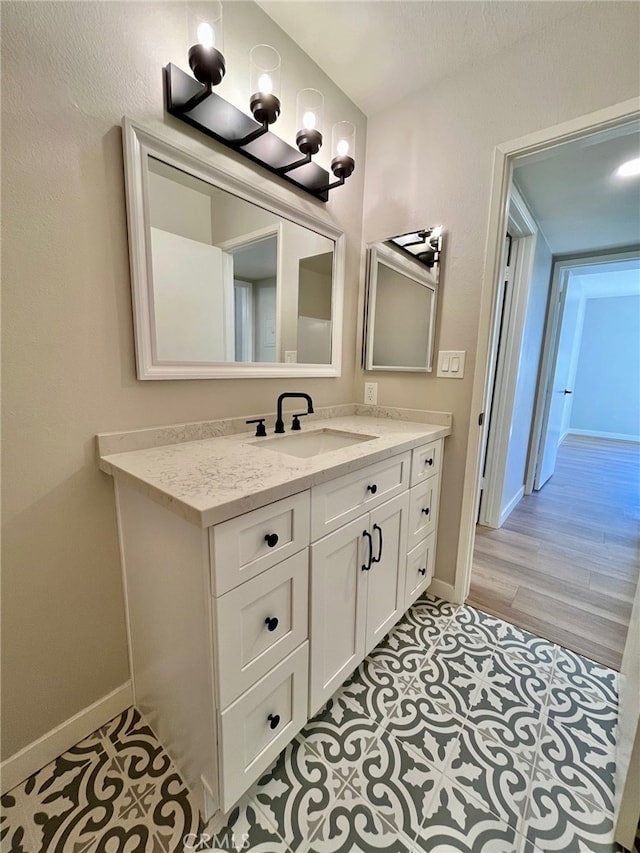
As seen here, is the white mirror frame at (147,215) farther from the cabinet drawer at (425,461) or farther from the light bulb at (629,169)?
the light bulb at (629,169)

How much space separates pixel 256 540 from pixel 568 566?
2220mm

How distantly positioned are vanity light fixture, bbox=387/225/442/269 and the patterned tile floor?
184 cm

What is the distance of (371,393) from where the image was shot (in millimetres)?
1995

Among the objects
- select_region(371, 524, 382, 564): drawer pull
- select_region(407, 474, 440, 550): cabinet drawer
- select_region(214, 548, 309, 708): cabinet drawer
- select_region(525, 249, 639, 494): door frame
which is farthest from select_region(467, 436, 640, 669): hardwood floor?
select_region(214, 548, 309, 708): cabinet drawer

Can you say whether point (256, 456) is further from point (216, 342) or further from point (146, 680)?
point (146, 680)

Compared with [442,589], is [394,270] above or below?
above

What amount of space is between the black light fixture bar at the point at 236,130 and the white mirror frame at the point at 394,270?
44 centimetres

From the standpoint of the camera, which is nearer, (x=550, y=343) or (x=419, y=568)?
(x=419, y=568)

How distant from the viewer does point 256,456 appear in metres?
1.08

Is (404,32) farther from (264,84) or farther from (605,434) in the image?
(605,434)

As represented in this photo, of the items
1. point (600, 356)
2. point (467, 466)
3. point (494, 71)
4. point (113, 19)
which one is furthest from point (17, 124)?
point (600, 356)

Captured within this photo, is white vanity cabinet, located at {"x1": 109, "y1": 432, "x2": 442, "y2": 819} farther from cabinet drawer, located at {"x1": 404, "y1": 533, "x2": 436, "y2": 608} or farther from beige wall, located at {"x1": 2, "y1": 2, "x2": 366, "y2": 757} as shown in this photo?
cabinet drawer, located at {"x1": 404, "y1": 533, "x2": 436, "y2": 608}

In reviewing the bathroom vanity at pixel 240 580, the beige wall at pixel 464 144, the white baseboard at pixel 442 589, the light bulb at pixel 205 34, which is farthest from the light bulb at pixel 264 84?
the white baseboard at pixel 442 589

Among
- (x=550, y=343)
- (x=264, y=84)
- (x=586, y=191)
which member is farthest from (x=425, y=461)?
(x=550, y=343)
